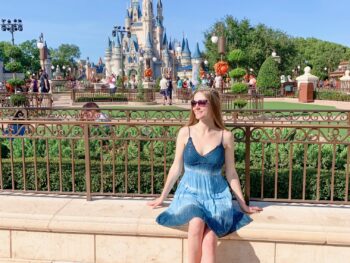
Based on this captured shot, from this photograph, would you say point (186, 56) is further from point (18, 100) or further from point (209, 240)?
point (209, 240)

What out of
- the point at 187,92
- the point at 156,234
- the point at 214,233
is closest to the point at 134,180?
the point at 156,234

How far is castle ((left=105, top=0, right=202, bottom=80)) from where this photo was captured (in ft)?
303

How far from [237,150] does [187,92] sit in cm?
2004

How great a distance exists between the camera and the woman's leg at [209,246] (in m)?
2.93

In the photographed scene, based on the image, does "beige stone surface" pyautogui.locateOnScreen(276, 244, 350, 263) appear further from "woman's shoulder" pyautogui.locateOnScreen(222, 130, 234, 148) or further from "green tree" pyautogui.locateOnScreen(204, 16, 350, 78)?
"green tree" pyautogui.locateOnScreen(204, 16, 350, 78)

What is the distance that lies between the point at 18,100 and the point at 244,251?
14.7m

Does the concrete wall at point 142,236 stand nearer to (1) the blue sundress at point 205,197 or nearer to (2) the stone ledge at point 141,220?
(2) the stone ledge at point 141,220

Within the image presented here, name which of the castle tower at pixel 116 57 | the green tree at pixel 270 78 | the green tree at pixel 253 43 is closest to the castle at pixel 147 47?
the castle tower at pixel 116 57

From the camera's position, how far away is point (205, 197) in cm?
324

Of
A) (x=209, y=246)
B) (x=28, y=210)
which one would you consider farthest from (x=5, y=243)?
(x=209, y=246)

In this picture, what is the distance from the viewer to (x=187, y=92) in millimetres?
25328

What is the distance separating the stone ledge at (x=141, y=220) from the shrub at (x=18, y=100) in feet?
42.0

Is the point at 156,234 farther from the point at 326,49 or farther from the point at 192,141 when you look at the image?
the point at 326,49

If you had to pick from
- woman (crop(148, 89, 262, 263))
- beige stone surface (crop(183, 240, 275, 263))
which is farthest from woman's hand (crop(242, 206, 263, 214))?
beige stone surface (crop(183, 240, 275, 263))
